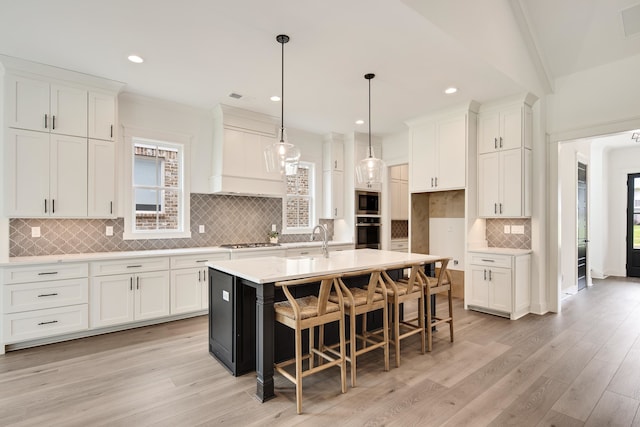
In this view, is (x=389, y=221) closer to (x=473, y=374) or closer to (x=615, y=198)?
(x=473, y=374)

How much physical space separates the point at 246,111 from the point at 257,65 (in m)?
1.46

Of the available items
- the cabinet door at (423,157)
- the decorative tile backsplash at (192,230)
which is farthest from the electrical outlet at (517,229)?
the decorative tile backsplash at (192,230)

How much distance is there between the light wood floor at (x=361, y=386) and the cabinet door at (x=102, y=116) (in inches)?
91.3

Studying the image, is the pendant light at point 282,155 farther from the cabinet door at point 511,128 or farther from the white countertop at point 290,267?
the cabinet door at point 511,128

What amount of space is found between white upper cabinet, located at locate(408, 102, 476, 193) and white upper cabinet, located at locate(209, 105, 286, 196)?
225cm

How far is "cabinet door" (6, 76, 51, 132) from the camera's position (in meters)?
3.33

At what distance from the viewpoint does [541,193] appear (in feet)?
14.4

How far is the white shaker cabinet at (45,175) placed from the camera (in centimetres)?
335

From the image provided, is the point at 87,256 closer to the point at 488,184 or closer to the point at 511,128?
the point at 488,184

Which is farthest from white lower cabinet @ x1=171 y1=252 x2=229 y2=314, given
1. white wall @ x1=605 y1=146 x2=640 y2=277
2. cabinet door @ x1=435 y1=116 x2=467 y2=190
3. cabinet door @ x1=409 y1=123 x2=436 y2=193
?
white wall @ x1=605 y1=146 x2=640 y2=277

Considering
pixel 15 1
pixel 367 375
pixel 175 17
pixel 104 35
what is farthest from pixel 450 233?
pixel 15 1

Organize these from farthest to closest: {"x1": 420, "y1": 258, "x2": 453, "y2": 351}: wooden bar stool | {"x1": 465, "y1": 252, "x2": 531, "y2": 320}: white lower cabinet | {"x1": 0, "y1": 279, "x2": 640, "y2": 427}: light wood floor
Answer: {"x1": 465, "y1": 252, "x2": 531, "y2": 320}: white lower cabinet
{"x1": 420, "y1": 258, "x2": 453, "y2": 351}: wooden bar stool
{"x1": 0, "y1": 279, "x2": 640, "y2": 427}: light wood floor

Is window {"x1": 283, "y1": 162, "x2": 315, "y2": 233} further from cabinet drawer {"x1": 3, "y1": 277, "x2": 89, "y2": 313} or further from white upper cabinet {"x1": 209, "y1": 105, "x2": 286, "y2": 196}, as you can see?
cabinet drawer {"x1": 3, "y1": 277, "x2": 89, "y2": 313}

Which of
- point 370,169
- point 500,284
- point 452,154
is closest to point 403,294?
point 370,169
